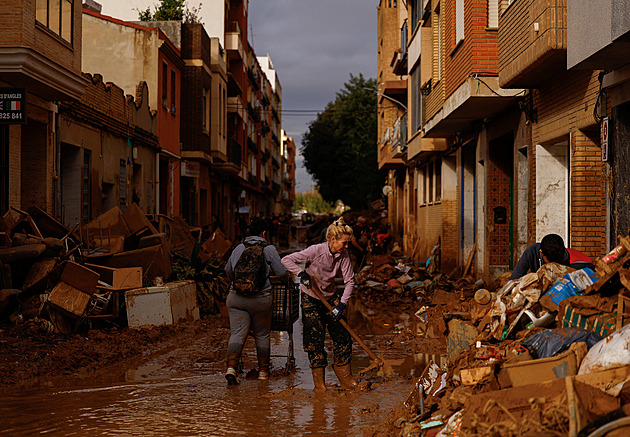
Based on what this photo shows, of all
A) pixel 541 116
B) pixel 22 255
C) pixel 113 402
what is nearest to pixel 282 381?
pixel 113 402

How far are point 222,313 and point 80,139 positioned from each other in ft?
19.3

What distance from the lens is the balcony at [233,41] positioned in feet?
128

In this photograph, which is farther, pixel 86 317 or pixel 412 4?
pixel 412 4

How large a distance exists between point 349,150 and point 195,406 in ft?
158

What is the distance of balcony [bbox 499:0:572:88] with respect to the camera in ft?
33.9

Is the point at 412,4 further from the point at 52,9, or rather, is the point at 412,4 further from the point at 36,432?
the point at 36,432

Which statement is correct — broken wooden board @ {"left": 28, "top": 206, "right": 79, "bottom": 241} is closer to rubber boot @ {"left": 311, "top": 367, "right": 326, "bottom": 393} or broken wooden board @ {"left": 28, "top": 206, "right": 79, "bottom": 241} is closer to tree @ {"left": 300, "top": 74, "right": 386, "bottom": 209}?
rubber boot @ {"left": 311, "top": 367, "right": 326, "bottom": 393}

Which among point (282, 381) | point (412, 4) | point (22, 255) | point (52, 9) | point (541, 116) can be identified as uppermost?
point (412, 4)

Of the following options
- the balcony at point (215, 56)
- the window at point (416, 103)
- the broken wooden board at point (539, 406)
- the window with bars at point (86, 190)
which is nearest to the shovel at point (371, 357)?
the broken wooden board at point (539, 406)

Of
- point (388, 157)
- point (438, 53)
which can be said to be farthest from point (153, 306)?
point (388, 157)

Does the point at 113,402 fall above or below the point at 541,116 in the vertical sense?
below

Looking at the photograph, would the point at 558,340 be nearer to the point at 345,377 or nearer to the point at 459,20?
the point at 345,377

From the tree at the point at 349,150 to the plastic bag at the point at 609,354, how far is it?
4531cm

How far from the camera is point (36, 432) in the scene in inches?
230
